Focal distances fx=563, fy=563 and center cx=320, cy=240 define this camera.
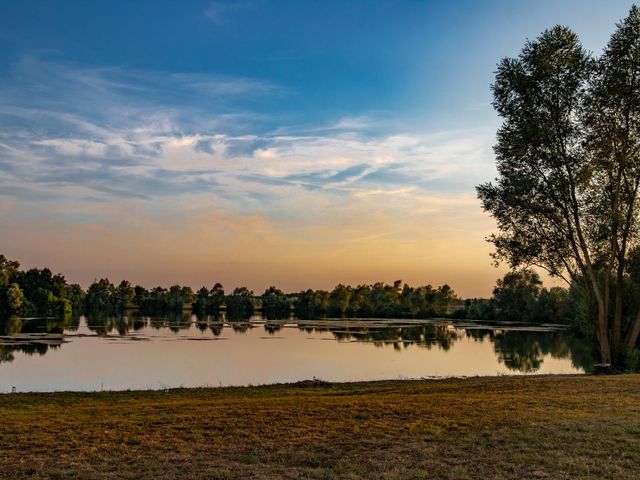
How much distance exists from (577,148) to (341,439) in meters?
18.3

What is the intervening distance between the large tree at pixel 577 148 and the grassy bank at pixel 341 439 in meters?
10.4

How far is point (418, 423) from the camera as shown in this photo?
34.1 feet

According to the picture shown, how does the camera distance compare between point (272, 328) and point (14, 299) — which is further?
point (14, 299)

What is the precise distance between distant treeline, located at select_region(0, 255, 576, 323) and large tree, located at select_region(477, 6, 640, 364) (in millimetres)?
3366

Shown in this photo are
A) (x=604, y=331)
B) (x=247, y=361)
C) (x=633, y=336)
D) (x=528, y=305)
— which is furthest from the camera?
(x=528, y=305)

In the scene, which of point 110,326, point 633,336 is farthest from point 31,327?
point 633,336

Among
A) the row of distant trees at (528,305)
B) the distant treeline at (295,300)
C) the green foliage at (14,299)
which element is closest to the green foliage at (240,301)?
the distant treeline at (295,300)

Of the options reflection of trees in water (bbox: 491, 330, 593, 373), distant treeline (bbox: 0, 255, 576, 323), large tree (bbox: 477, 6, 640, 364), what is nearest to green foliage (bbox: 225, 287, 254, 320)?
distant treeline (bbox: 0, 255, 576, 323)

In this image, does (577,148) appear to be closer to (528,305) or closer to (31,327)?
(31,327)

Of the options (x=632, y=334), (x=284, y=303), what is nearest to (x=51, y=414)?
(x=632, y=334)

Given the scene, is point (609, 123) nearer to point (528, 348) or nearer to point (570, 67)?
point (570, 67)

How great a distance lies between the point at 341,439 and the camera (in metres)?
9.30

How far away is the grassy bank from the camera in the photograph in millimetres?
7570

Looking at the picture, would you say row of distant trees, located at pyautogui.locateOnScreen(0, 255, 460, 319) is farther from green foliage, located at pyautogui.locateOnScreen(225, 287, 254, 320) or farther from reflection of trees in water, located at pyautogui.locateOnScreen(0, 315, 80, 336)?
reflection of trees in water, located at pyautogui.locateOnScreen(0, 315, 80, 336)
